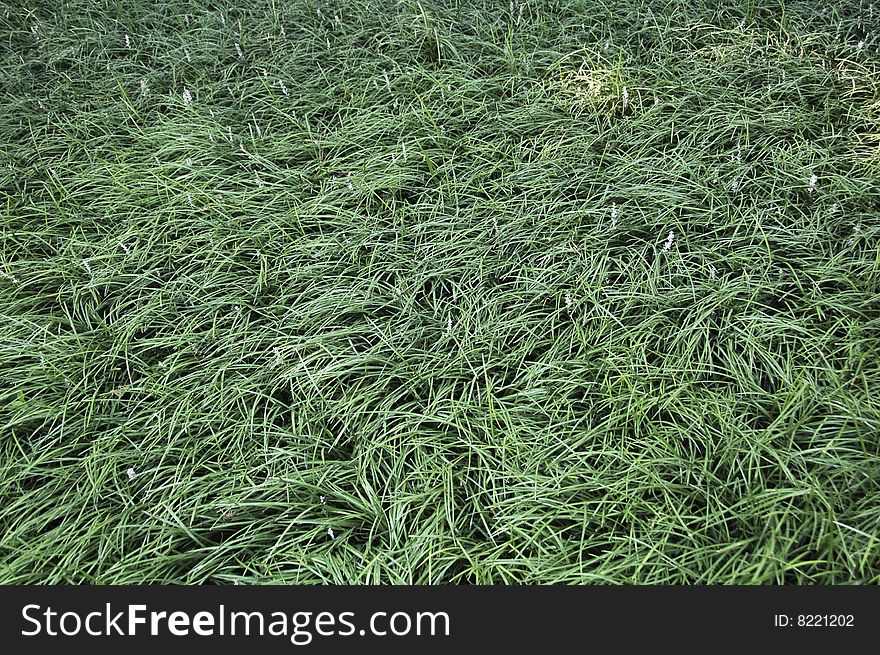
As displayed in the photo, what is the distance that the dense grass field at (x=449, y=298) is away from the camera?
6.89ft

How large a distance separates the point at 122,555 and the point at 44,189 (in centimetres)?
204

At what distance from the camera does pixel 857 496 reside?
206cm

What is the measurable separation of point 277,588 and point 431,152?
204 centimetres

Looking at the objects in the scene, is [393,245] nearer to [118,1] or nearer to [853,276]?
[853,276]

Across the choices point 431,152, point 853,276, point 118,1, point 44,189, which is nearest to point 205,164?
point 44,189

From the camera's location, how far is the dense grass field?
2.10 metres

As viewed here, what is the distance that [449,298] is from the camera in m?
2.70

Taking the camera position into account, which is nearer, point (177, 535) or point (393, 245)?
point (177, 535)

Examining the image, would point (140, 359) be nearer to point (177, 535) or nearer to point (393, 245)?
point (177, 535)

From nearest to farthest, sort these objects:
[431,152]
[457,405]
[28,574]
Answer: [28,574]
[457,405]
[431,152]

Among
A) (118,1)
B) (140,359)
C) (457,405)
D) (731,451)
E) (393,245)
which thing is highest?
(118,1)

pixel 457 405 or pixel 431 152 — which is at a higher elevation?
pixel 431 152

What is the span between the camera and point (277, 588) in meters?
2.05

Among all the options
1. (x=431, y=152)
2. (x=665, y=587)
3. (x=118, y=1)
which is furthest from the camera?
(x=118, y=1)
